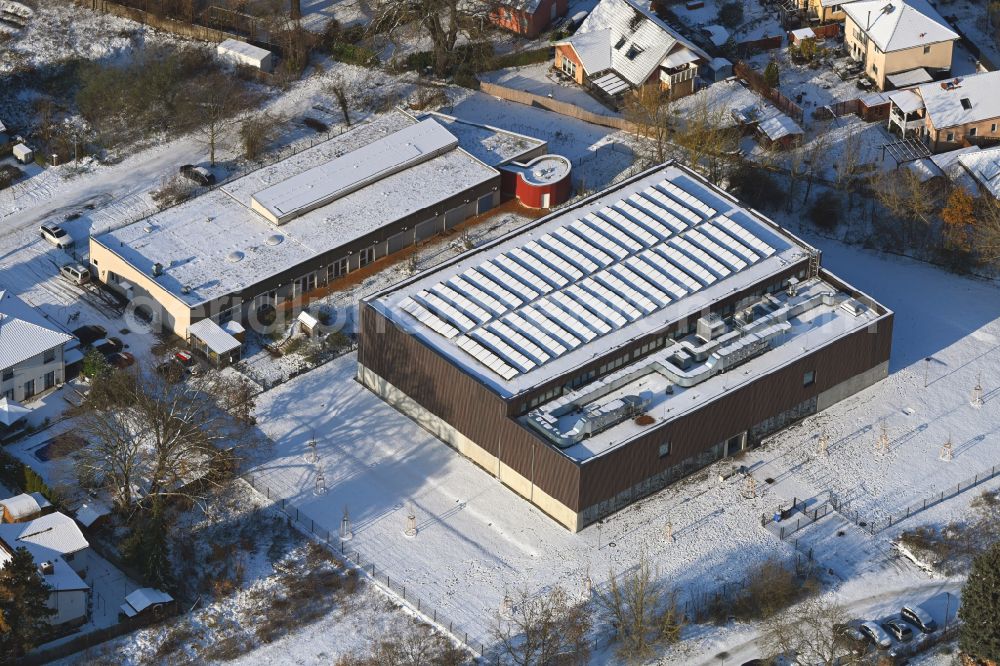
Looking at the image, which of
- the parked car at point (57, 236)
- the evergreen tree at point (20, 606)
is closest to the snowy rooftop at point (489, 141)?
the parked car at point (57, 236)

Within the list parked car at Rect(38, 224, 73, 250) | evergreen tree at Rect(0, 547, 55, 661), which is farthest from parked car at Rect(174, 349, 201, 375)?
evergreen tree at Rect(0, 547, 55, 661)

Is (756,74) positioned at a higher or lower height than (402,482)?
higher

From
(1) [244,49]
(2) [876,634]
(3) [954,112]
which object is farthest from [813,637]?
(1) [244,49]

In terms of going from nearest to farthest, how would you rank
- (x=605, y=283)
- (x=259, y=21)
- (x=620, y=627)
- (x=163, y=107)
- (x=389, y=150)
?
(x=620, y=627) → (x=605, y=283) → (x=389, y=150) → (x=163, y=107) → (x=259, y=21)

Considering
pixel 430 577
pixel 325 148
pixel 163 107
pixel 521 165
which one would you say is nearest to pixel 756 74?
pixel 521 165

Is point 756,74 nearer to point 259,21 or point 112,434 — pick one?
point 259,21

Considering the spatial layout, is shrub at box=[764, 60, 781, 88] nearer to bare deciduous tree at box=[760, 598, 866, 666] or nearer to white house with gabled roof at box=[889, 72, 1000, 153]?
white house with gabled roof at box=[889, 72, 1000, 153]
